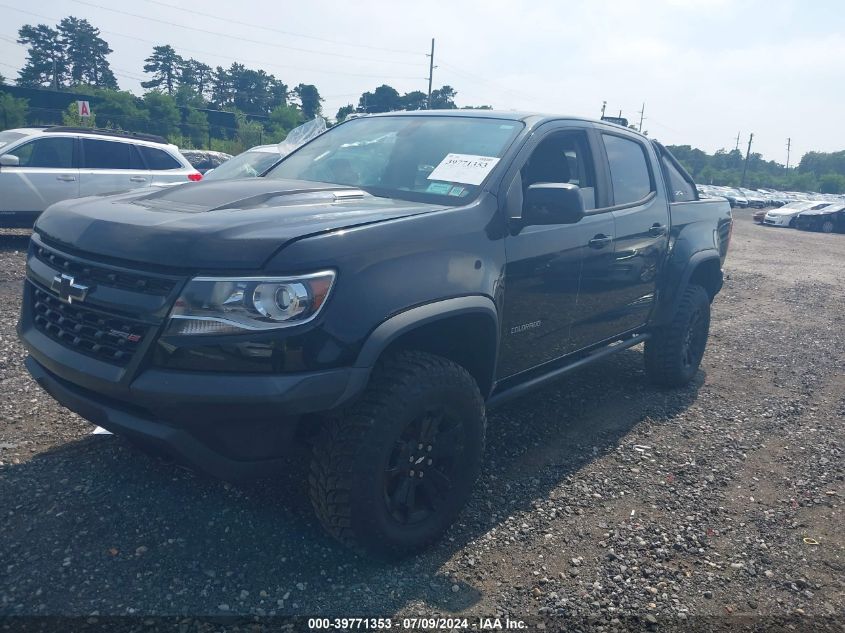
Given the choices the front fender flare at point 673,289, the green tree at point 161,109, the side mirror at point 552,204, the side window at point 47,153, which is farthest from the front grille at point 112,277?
the green tree at point 161,109

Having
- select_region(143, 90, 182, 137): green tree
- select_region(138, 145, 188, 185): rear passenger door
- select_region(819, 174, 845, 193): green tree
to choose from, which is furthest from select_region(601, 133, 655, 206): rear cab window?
select_region(819, 174, 845, 193): green tree

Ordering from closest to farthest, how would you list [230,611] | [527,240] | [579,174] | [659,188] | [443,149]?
[230,611] → [527,240] → [443,149] → [579,174] → [659,188]

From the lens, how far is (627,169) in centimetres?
450

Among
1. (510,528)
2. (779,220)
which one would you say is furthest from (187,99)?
(510,528)

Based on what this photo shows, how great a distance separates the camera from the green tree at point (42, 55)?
2217 inches

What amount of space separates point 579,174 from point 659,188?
3.50 ft

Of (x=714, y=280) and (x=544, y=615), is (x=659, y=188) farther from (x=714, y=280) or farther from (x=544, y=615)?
(x=544, y=615)

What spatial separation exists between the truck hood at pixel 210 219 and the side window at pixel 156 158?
807 centimetres

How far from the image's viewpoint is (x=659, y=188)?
4.79 metres

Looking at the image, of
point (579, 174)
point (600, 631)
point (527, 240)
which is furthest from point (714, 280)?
point (600, 631)

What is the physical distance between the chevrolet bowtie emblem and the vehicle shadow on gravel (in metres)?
0.88

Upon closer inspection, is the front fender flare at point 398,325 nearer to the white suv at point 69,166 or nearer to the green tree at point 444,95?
the white suv at point 69,166

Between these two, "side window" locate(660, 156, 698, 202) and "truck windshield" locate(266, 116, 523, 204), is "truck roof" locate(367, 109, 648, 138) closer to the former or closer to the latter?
"truck windshield" locate(266, 116, 523, 204)

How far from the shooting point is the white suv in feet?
31.4
